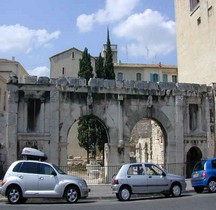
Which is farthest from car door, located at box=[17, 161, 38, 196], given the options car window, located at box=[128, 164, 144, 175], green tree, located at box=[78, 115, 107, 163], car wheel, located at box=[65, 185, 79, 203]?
green tree, located at box=[78, 115, 107, 163]

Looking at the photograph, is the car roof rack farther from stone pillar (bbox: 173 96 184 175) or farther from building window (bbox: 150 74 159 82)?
building window (bbox: 150 74 159 82)

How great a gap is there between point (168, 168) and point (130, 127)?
3.79 metres

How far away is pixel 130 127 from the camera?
76.6 feet

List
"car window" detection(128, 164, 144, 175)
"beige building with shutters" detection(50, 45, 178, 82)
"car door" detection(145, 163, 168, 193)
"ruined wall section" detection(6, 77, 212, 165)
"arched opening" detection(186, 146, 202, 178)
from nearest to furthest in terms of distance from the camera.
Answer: "car door" detection(145, 163, 168, 193)
"car window" detection(128, 164, 144, 175)
"ruined wall section" detection(6, 77, 212, 165)
"arched opening" detection(186, 146, 202, 178)
"beige building with shutters" detection(50, 45, 178, 82)

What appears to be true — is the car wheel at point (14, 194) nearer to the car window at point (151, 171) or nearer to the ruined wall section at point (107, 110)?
the car window at point (151, 171)

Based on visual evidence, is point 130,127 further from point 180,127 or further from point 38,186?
point 38,186

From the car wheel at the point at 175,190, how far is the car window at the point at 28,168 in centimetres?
600

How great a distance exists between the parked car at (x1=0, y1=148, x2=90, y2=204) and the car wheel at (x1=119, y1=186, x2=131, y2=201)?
160cm

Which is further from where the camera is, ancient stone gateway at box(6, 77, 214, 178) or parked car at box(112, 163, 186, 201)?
ancient stone gateway at box(6, 77, 214, 178)

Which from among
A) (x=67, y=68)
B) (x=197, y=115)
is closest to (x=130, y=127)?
(x=197, y=115)

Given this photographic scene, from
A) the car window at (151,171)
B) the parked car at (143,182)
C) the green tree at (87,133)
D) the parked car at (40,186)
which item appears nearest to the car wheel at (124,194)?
the parked car at (143,182)

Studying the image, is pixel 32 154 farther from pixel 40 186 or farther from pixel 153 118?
pixel 153 118

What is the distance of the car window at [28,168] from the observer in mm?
14445

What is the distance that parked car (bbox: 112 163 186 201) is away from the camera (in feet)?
49.1
